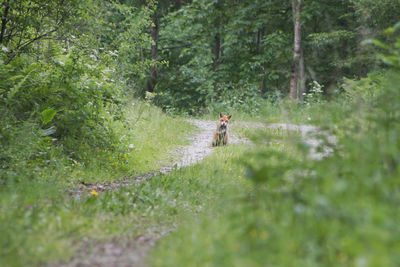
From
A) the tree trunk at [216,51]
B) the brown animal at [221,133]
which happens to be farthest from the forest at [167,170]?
the tree trunk at [216,51]

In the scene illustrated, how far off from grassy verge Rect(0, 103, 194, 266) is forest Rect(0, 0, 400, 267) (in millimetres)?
21

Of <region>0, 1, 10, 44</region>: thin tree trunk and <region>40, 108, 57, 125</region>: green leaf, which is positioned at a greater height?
<region>0, 1, 10, 44</region>: thin tree trunk

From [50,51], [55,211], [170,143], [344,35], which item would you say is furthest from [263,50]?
[55,211]

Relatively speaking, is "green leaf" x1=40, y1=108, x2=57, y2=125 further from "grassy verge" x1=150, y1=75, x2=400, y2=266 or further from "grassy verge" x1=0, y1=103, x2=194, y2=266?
"grassy verge" x1=150, y1=75, x2=400, y2=266

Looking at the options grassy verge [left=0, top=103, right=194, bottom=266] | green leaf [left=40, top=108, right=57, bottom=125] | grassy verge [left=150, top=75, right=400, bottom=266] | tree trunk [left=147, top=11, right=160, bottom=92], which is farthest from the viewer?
tree trunk [left=147, top=11, right=160, bottom=92]

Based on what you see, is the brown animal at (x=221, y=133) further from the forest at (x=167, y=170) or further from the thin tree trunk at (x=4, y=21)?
the thin tree trunk at (x=4, y=21)

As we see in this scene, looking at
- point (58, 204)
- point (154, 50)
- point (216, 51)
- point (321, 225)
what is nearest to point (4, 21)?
point (58, 204)

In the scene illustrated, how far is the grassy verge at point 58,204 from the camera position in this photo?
325 centimetres

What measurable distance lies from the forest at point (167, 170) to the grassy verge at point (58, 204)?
0.02 meters

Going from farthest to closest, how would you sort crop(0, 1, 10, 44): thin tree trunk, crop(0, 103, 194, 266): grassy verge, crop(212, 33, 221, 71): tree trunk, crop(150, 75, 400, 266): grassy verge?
crop(212, 33, 221, 71): tree trunk < crop(0, 1, 10, 44): thin tree trunk < crop(0, 103, 194, 266): grassy verge < crop(150, 75, 400, 266): grassy verge

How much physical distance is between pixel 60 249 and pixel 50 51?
17.4 ft

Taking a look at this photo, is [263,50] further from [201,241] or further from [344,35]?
[201,241]

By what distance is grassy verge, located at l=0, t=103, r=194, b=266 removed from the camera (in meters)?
3.25

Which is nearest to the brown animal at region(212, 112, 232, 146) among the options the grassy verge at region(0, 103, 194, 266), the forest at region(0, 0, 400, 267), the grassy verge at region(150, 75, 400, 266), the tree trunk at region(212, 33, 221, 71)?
the forest at region(0, 0, 400, 267)
